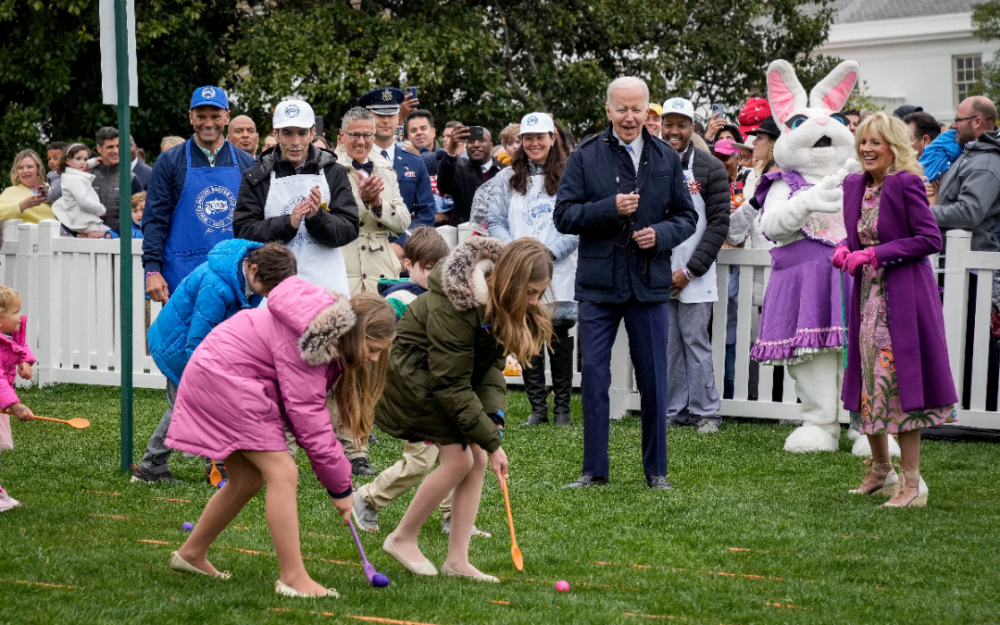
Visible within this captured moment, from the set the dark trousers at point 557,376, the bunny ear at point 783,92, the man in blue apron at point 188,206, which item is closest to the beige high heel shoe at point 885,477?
the bunny ear at point 783,92

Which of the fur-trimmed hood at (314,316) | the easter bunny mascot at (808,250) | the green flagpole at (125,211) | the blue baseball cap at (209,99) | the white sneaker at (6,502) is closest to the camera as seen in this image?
the fur-trimmed hood at (314,316)

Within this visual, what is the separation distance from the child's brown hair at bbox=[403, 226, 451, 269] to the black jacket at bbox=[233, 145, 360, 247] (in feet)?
4.31

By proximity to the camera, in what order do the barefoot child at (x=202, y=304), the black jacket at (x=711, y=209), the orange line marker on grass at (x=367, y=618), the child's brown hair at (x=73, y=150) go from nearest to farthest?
the orange line marker on grass at (x=367, y=618)
the barefoot child at (x=202, y=304)
the black jacket at (x=711, y=209)
the child's brown hair at (x=73, y=150)

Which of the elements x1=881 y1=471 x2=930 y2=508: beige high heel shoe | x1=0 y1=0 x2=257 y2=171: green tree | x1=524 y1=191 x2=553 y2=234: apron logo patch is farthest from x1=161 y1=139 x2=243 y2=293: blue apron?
x1=0 y1=0 x2=257 y2=171: green tree

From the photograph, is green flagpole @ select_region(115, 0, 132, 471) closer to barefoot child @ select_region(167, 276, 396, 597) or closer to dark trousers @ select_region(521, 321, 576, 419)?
barefoot child @ select_region(167, 276, 396, 597)

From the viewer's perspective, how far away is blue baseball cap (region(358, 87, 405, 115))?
32.7 feet

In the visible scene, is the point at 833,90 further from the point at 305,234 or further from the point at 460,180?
the point at 460,180

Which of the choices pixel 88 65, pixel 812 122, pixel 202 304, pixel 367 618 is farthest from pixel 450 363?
pixel 88 65

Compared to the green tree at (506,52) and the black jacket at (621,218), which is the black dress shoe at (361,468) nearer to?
the black jacket at (621,218)

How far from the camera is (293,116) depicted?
756 cm

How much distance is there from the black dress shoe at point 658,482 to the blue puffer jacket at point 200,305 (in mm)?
2557

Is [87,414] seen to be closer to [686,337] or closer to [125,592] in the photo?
[686,337]

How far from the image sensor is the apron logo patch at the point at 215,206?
26.1 feet

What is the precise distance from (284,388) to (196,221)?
3.47 metres
